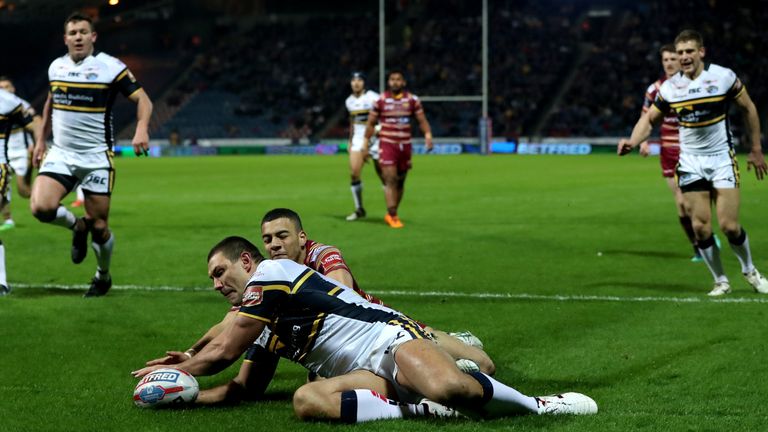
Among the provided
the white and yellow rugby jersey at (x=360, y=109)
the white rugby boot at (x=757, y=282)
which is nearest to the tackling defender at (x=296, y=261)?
the white rugby boot at (x=757, y=282)

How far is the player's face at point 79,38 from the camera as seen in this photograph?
404 inches

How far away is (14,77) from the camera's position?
191 feet

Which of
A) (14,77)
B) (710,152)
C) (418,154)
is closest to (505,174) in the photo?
(418,154)

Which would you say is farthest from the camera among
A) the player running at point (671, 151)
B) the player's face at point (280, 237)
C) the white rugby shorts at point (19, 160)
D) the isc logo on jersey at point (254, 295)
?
the white rugby shorts at point (19, 160)

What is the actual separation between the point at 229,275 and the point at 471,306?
13.4ft

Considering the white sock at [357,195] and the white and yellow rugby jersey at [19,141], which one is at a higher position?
the white and yellow rugby jersey at [19,141]

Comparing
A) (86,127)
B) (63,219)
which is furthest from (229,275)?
(63,219)

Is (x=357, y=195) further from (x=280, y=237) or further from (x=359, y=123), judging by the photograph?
(x=280, y=237)

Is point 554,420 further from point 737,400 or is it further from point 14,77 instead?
point 14,77

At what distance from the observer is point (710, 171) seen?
33.8ft

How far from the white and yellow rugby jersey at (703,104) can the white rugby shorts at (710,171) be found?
0.07 metres

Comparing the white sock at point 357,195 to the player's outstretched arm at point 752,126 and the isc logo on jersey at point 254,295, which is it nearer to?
the player's outstretched arm at point 752,126

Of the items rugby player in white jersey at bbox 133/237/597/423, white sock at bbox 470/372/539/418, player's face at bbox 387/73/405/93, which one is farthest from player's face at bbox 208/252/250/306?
player's face at bbox 387/73/405/93

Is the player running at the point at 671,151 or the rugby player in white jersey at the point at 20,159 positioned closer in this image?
the player running at the point at 671,151
